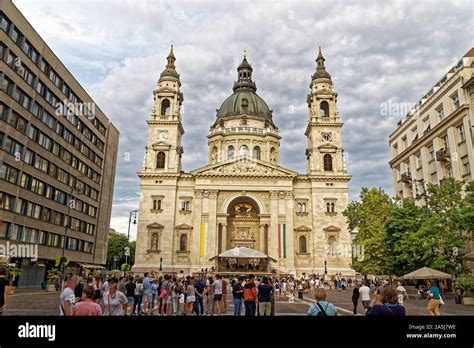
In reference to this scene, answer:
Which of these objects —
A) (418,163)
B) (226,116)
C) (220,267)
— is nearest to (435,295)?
(418,163)

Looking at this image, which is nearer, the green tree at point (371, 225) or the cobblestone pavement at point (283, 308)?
the cobblestone pavement at point (283, 308)

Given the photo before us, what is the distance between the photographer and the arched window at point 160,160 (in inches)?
2314

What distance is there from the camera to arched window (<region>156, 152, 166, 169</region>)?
5878cm

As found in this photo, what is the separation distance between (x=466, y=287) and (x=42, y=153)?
38.9 m

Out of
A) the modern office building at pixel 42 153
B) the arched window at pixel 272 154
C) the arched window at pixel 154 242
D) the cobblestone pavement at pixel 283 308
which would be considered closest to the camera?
the cobblestone pavement at pixel 283 308

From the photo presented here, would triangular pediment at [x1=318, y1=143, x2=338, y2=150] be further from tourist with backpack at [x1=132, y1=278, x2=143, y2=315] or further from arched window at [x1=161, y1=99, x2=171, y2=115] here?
tourist with backpack at [x1=132, y1=278, x2=143, y2=315]

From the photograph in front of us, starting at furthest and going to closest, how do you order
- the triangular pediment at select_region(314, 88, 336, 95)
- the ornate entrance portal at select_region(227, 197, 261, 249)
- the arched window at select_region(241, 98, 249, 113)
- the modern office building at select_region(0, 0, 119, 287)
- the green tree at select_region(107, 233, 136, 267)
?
the green tree at select_region(107, 233, 136, 267)
the arched window at select_region(241, 98, 249, 113)
the triangular pediment at select_region(314, 88, 336, 95)
the ornate entrance portal at select_region(227, 197, 261, 249)
the modern office building at select_region(0, 0, 119, 287)

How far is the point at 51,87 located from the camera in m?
39.9

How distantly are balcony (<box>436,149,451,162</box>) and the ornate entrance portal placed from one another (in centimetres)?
2854

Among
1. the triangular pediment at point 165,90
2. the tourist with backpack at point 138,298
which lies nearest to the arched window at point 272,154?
the triangular pediment at point 165,90

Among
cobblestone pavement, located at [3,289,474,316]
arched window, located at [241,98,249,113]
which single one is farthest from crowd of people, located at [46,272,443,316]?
arched window, located at [241,98,249,113]

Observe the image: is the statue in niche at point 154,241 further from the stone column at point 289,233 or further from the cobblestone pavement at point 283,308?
the cobblestone pavement at point 283,308

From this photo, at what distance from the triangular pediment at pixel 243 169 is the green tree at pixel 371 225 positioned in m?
21.5
